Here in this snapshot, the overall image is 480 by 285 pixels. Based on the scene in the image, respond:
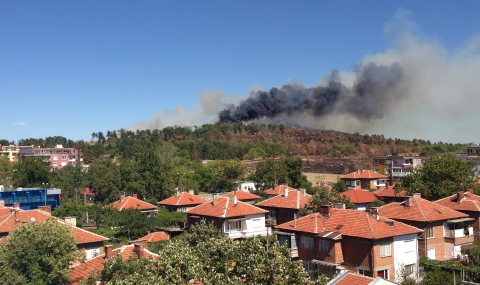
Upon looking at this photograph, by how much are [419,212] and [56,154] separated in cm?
11122

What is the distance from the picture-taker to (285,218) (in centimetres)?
4409

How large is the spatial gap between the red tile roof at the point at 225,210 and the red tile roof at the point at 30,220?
33.8 ft

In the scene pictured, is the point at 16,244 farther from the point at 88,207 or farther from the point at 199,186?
the point at 199,186

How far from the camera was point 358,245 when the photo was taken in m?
26.7

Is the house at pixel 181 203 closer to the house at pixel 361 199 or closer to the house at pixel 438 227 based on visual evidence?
the house at pixel 361 199

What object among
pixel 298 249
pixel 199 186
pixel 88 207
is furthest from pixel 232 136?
pixel 298 249

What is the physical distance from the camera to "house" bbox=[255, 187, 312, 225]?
142 feet

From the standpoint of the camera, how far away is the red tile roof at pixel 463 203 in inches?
1379

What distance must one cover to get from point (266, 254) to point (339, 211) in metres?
16.1

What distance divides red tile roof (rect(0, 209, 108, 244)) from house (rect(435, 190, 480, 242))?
2594 cm

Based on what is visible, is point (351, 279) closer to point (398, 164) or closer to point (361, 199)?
point (361, 199)

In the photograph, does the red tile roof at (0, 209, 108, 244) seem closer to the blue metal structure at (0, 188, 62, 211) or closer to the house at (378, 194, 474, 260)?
the house at (378, 194, 474, 260)

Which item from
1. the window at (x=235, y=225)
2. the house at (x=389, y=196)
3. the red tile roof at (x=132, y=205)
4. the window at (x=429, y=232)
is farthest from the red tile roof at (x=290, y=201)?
the red tile roof at (x=132, y=205)

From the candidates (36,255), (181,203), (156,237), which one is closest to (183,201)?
(181,203)
